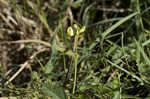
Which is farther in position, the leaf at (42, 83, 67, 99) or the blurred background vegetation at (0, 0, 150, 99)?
the blurred background vegetation at (0, 0, 150, 99)

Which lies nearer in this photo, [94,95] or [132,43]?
[94,95]

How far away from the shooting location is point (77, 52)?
1.51 m

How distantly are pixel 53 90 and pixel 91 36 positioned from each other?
2.88 ft

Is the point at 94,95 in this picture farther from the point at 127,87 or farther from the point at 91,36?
the point at 91,36

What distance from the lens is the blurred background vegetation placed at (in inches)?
44.6

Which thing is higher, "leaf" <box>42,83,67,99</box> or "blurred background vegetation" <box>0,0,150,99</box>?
"blurred background vegetation" <box>0,0,150,99</box>

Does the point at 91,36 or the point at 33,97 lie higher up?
the point at 91,36

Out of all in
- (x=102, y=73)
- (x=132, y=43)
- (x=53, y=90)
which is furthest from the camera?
(x=132, y=43)

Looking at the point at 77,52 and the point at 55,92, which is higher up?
the point at 77,52

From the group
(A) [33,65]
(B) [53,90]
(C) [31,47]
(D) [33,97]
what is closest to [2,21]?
(C) [31,47]

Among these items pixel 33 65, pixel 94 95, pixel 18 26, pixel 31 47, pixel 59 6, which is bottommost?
pixel 94 95

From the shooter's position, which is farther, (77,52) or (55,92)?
(77,52)

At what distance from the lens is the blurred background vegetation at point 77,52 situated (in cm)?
113

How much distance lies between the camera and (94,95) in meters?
1.10
